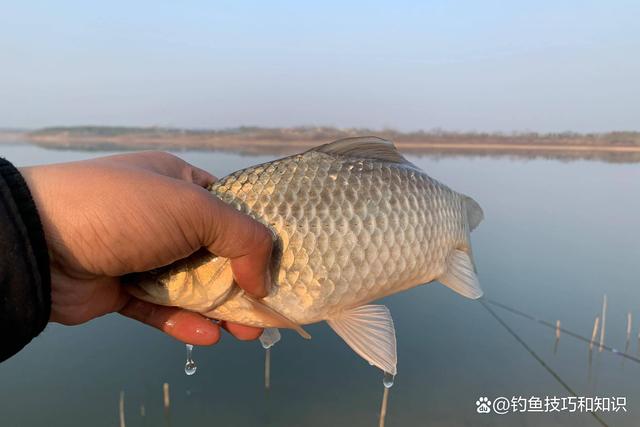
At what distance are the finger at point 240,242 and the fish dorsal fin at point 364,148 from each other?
711mm

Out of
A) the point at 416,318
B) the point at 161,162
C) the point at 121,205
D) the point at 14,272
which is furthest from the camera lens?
the point at 416,318

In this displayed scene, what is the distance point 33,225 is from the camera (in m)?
1.51

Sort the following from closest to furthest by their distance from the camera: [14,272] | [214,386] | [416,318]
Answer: [14,272] → [214,386] → [416,318]

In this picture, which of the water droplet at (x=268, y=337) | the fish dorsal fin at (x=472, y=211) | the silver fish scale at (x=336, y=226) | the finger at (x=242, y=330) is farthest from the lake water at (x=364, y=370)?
the silver fish scale at (x=336, y=226)

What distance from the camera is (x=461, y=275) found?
272 cm

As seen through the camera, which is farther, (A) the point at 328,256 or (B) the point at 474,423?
(B) the point at 474,423


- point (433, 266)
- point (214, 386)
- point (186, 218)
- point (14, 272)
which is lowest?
point (214, 386)

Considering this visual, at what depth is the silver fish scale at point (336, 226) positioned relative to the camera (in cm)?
218

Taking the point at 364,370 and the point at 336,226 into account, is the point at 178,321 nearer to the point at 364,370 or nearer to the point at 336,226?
the point at 336,226

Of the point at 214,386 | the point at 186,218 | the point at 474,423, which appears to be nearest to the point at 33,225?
the point at 186,218

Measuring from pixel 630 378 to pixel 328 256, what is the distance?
6557 mm

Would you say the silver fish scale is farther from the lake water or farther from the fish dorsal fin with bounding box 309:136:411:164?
the lake water

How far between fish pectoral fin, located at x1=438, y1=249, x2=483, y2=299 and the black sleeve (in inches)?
78.8

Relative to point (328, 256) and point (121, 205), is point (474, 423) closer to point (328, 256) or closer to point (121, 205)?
point (328, 256)
